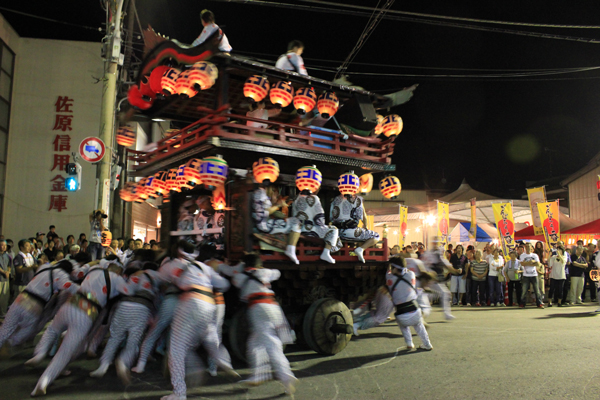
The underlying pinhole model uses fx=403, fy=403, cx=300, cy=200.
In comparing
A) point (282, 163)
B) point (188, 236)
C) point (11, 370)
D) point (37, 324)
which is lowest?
point (11, 370)

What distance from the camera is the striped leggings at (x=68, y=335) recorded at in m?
4.78

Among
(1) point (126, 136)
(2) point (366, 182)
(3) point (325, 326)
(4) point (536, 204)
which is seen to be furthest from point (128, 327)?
(4) point (536, 204)

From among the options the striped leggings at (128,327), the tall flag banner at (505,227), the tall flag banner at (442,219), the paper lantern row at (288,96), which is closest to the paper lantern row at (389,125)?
the paper lantern row at (288,96)

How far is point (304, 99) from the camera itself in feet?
25.5

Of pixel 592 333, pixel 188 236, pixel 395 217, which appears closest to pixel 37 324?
pixel 188 236

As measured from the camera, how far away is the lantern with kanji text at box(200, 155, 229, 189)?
22.1ft

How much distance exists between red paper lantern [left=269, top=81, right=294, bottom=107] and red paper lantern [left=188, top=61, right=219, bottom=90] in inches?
46.7

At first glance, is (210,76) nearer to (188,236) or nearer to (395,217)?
(188,236)

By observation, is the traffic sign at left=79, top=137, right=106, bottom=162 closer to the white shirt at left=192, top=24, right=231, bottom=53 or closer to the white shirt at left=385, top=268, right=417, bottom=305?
the white shirt at left=192, top=24, right=231, bottom=53

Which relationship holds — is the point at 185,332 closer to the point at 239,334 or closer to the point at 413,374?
the point at 239,334

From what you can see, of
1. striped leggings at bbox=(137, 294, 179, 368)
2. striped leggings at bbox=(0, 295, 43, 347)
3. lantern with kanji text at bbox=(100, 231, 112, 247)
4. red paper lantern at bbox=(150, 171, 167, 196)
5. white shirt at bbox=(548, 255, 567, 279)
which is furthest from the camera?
white shirt at bbox=(548, 255, 567, 279)

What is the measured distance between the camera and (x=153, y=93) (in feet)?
26.6

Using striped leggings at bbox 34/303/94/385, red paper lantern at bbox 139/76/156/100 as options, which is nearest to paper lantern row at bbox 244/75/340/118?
red paper lantern at bbox 139/76/156/100

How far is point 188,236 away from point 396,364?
482cm
